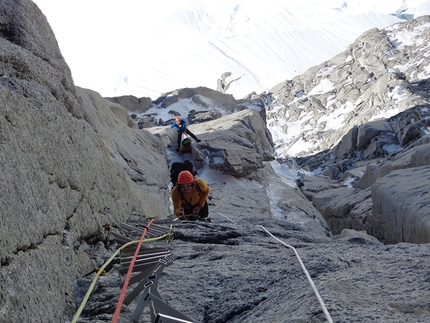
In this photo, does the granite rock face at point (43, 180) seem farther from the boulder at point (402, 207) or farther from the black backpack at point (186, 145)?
the black backpack at point (186, 145)

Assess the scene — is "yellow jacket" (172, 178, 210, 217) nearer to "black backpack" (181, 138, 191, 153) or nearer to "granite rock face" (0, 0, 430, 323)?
"granite rock face" (0, 0, 430, 323)

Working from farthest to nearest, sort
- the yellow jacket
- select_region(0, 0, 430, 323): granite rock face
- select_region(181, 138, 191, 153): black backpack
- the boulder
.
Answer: select_region(181, 138, 191, 153): black backpack < the boulder < the yellow jacket < select_region(0, 0, 430, 323): granite rock face

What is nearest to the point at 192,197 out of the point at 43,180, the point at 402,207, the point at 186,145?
the point at 43,180

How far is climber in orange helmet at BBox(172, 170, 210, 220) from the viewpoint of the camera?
291 inches

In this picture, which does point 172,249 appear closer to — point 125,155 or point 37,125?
point 37,125

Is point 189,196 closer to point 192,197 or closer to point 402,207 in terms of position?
point 192,197

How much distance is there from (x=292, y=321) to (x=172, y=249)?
2.62 m

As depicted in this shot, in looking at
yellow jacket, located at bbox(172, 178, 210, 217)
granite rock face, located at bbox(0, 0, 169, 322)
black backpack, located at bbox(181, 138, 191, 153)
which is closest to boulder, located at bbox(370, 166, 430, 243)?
yellow jacket, located at bbox(172, 178, 210, 217)

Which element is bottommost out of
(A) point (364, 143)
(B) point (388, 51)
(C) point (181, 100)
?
(A) point (364, 143)

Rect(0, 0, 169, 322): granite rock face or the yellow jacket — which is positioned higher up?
Rect(0, 0, 169, 322): granite rock face

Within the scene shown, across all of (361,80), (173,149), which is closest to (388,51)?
(361,80)

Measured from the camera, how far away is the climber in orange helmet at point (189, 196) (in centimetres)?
738

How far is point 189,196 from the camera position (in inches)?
304

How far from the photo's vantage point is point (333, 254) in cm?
407
